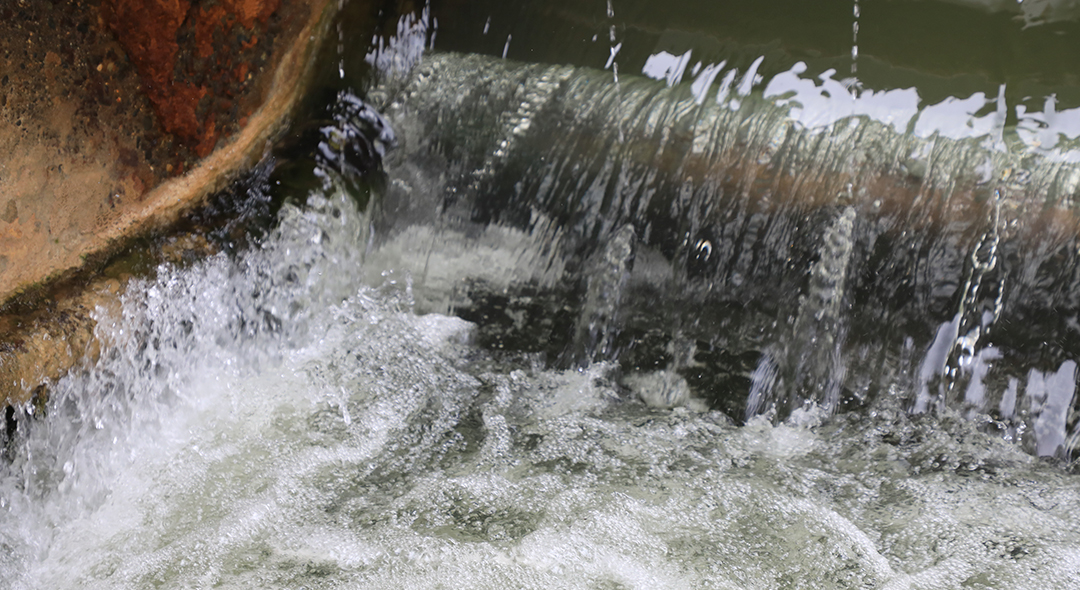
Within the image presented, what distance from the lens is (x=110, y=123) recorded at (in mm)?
2342

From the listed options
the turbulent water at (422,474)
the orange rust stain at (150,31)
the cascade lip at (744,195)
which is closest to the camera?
the turbulent water at (422,474)

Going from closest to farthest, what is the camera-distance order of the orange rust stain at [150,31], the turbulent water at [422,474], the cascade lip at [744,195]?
the turbulent water at [422,474]
the cascade lip at [744,195]
the orange rust stain at [150,31]

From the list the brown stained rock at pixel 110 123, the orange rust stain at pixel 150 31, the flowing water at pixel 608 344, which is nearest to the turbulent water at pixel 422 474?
the flowing water at pixel 608 344

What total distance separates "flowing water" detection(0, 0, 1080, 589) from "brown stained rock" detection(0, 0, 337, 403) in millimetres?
150

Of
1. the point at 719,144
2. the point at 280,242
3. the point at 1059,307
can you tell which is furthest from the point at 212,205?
the point at 1059,307

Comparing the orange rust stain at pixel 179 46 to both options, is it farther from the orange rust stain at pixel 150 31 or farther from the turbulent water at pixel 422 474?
the turbulent water at pixel 422 474

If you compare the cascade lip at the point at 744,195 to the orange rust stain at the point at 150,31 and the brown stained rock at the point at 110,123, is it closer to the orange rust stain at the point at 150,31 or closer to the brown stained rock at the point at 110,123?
the brown stained rock at the point at 110,123

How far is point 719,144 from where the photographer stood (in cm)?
231

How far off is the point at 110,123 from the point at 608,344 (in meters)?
1.64

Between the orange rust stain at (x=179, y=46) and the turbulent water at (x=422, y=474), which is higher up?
the orange rust stain at (x=179, y=46)

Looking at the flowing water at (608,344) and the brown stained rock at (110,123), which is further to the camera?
the brown stained rock at (110,123)

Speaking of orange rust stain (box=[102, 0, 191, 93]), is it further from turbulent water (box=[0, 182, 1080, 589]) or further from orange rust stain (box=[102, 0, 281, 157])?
turbulent water (box=[0, 182, 1080, 589])

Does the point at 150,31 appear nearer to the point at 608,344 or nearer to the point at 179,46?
the point at 179,46

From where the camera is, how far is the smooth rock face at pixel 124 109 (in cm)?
213
